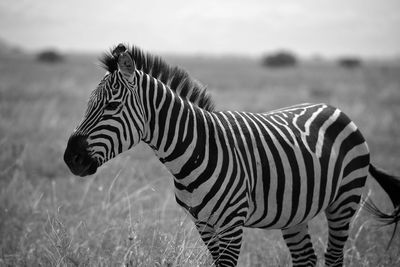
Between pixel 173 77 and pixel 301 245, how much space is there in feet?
7.66

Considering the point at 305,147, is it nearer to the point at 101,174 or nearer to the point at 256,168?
the point at 256,168

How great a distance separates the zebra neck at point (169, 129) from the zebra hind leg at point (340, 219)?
173cm

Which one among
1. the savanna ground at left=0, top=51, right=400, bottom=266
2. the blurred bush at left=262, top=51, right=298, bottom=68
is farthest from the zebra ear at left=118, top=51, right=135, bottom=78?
the blurred bush at left=262, top=51, right=298, bottom=68

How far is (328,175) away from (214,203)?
1.31m

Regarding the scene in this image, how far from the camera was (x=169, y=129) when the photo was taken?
3059mm

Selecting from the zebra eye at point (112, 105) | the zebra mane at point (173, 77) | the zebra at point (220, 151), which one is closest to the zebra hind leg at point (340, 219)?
the zebra at point (220, 151)

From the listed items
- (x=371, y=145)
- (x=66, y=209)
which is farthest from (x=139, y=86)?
(x=371, y=145)

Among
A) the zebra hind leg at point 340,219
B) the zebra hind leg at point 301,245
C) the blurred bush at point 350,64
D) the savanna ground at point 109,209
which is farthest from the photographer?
the blurred bush at point 350,64

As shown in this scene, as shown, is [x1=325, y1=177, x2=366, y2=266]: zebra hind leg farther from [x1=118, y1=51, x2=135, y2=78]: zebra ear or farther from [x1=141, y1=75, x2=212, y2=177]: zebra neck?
[x1=118, y1=51, x2=135, y2=78]: zebra ear

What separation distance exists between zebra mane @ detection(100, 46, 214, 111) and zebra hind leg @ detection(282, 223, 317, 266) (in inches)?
67.6

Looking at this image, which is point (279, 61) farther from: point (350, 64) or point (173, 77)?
point (173, 77)

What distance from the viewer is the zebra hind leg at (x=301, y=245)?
4.06m

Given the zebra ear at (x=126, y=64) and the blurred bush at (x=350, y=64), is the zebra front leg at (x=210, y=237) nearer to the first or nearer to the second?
the zebra ear at (x=126, y=64)

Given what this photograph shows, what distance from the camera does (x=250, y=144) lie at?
132 inches
